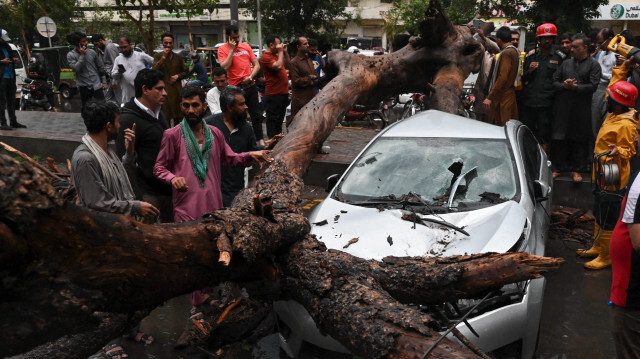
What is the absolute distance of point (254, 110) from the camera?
29.6ft

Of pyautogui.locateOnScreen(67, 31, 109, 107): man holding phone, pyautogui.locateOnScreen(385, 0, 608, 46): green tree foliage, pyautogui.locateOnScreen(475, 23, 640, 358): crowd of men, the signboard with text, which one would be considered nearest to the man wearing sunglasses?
pyautogui.locateOnScreen(475, 23, 640, 358): crowd of men

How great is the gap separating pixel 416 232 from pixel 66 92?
19.9 m

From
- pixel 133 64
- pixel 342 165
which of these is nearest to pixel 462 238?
pixel 342 165

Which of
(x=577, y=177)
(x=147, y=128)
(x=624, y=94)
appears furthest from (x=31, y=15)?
(x=624, y=94)

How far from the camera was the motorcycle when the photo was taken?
56.7ft

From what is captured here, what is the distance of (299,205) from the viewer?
4285 millimetres

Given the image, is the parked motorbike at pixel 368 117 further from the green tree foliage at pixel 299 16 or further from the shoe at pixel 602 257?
the green tree foliage at pixel 299 16

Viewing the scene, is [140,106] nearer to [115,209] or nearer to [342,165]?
[115,209]

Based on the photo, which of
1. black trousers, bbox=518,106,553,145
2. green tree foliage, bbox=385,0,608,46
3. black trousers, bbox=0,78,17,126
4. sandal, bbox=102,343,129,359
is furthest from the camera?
green tree foliage, bbox=385,0,608,46

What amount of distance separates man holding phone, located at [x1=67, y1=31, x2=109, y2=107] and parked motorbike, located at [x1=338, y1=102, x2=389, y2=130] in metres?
5.73

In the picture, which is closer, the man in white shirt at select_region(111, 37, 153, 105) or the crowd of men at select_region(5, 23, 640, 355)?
the crowd of men at select_region(5, 23, 640, 355)

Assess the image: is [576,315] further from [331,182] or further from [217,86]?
[217,86]

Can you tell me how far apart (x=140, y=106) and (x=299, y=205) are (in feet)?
6.19

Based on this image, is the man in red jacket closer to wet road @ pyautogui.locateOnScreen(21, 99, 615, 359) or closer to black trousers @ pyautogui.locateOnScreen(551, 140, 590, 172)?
black trousers @ pyautogui.locateOnScreen(551, 140, 590, 172)
